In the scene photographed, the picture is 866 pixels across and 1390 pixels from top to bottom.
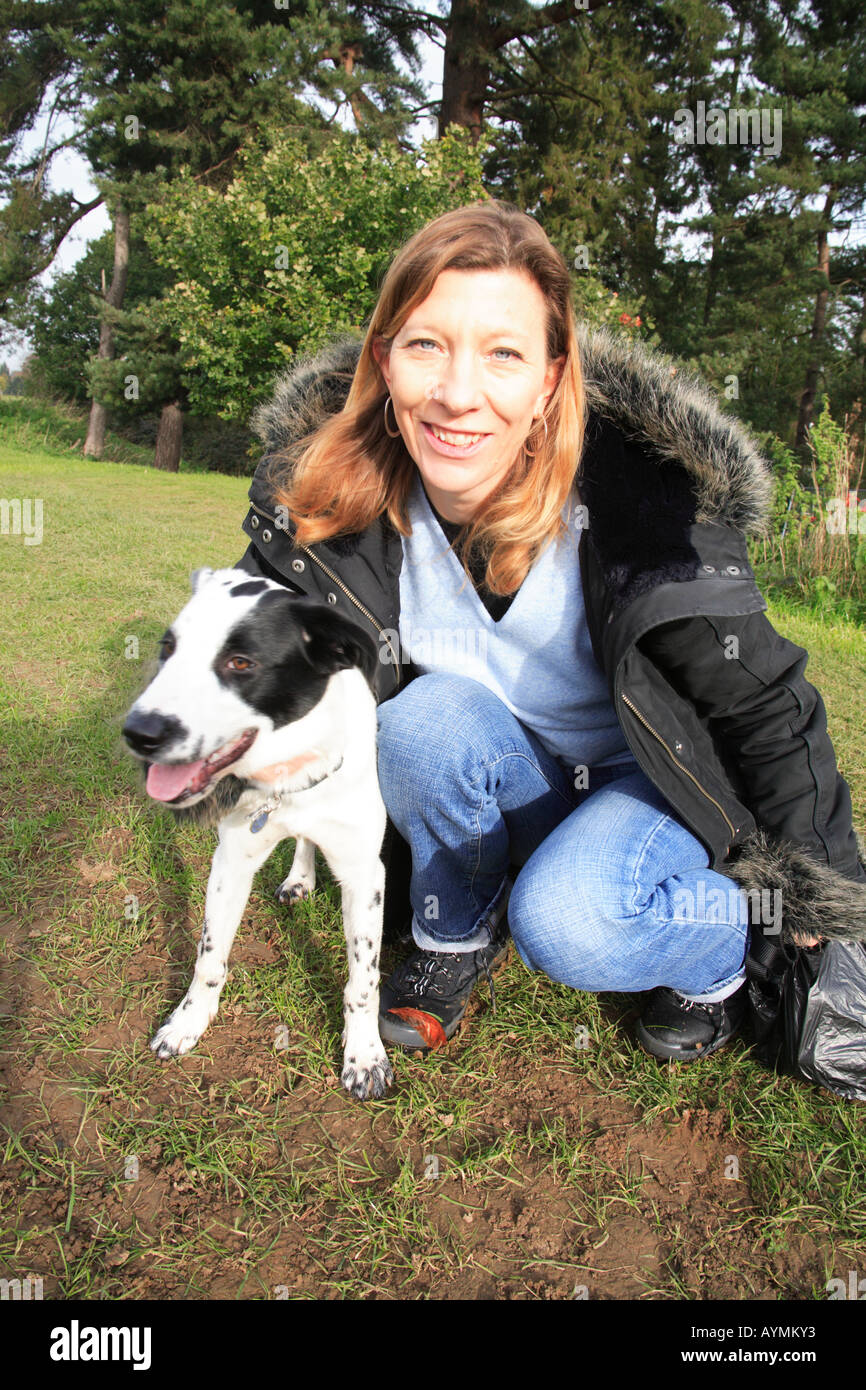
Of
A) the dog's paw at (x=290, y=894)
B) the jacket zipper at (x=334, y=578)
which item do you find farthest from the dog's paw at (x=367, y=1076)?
the jacket zipper at (x=334, y=578)

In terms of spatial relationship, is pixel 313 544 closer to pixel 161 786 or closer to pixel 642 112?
pixel 161 786

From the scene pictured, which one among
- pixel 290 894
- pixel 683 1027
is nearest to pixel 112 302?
pixel 290 894

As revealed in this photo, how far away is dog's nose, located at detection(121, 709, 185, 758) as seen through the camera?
4.89ft

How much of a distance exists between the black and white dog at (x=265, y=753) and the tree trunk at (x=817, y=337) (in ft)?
54.9

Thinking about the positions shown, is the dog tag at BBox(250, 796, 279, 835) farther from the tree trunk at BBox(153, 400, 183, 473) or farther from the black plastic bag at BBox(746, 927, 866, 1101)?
the tree trunk at BBox(153, 400, 183, 473)

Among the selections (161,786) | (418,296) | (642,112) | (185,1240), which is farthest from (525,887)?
(642,112)

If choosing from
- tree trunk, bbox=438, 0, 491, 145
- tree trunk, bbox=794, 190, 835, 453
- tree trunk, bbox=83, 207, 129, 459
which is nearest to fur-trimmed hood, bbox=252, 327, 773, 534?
tree trunk, bbox=438, 0, 491, 145

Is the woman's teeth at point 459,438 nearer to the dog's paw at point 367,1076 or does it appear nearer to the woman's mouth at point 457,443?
the woman's mouth at point 457,443

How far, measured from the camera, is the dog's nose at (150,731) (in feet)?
4.89

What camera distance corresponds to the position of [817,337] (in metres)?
17.2

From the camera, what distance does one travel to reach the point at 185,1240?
5.06 feet

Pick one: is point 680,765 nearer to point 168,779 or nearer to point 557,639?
point 557,639

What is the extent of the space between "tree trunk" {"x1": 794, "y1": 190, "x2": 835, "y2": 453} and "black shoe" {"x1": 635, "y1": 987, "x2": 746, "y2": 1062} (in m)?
16.5

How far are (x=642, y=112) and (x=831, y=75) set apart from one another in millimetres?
3150
